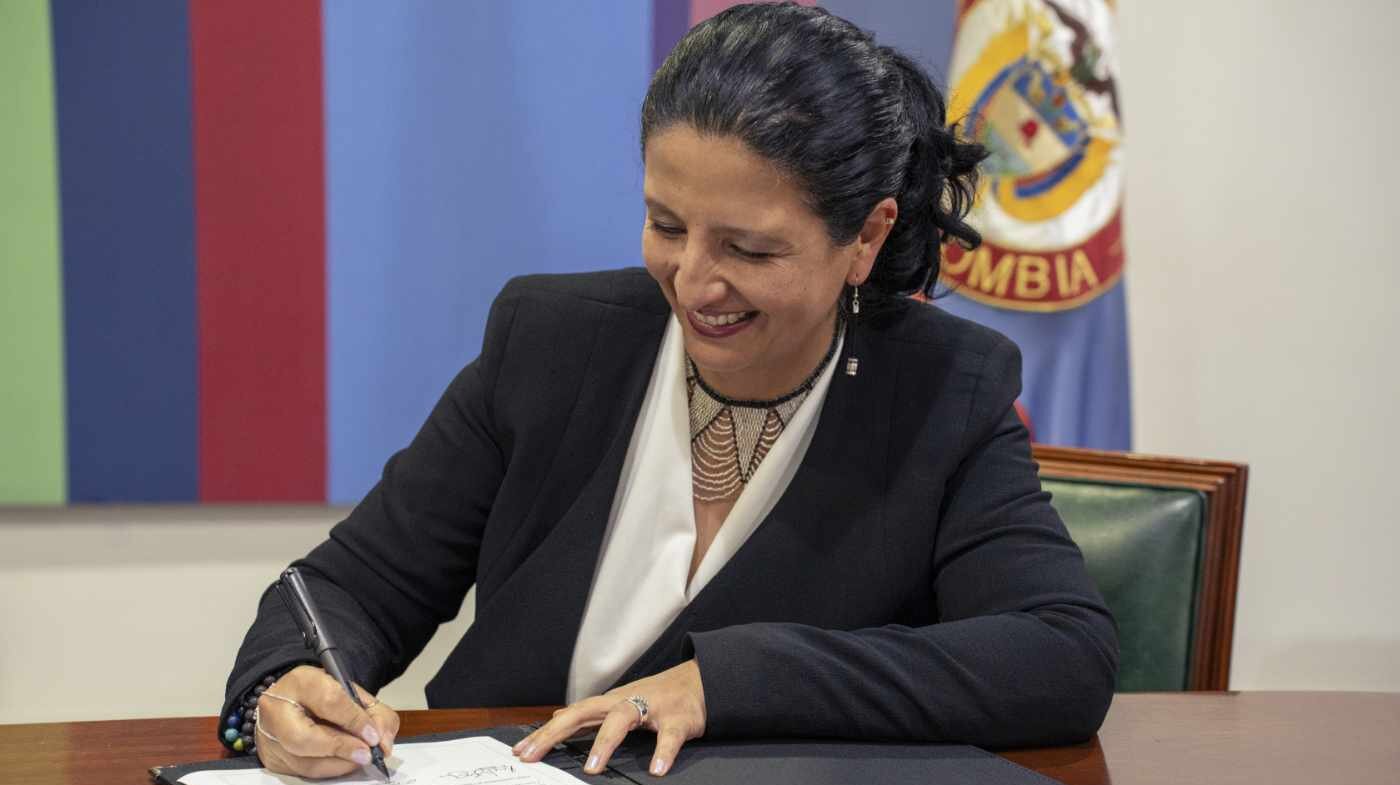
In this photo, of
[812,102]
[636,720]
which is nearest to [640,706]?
[636,720]

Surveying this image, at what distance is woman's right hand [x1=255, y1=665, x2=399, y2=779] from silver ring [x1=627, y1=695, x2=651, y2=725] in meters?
0.21

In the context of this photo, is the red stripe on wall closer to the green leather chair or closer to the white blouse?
the white blouse

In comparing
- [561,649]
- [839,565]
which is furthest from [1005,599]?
[561,649]

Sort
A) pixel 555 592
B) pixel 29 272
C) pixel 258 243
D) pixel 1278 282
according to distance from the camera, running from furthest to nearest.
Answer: pixel 1278 282, pixel 258 243, pixel 29 272, pixel 555 592

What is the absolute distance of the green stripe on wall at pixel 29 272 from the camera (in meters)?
2.14

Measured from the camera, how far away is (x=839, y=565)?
156 centimetres

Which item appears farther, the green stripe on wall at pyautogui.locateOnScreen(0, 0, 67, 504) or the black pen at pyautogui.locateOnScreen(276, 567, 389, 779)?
the green stripe on wall at pyautogui.locateOnScreen(0, 0, 67, 504)

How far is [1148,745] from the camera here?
1.37 metres

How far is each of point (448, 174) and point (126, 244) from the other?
0.53m

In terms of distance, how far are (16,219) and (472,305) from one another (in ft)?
2.40

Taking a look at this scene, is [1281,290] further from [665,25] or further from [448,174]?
[448,174]

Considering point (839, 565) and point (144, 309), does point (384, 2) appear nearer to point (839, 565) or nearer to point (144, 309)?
point (144, 309)

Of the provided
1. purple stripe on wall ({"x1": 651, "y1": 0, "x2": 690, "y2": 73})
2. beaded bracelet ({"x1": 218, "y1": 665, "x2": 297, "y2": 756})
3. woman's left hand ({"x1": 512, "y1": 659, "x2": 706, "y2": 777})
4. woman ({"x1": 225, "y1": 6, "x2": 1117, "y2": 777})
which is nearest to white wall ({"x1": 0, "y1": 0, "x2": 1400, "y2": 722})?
purple stripe on wall ({"x1": 651, "y1": 0, "x2": 690, "y2": 73})

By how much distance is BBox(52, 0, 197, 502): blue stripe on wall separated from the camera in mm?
2174
